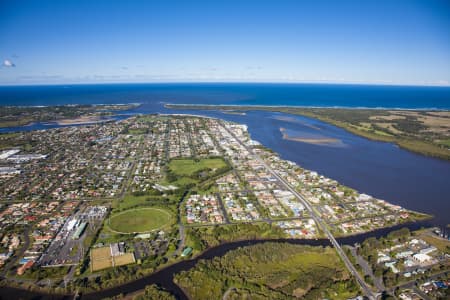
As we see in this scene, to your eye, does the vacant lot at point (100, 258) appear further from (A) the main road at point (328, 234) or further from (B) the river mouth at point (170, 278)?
(A) the main road at point (328, 234)

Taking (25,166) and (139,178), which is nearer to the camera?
(139,178)

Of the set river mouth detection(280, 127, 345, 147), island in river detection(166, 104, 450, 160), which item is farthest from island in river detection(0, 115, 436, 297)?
island in river detection(166, 104, 450, 160)

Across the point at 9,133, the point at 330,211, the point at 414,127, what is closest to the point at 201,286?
the point at 330,211

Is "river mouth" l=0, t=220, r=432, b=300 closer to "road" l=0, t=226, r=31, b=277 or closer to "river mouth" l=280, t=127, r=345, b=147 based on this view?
"road" l=0, t=226, r=31, b=277

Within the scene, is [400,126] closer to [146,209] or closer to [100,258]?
[146,209]

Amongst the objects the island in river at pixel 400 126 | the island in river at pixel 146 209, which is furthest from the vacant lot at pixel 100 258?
the island in river at pixel 400 126

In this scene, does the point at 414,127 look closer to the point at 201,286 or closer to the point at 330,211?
the point at 330,211

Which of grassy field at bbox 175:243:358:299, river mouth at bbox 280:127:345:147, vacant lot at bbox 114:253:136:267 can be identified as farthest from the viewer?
river mouth at bbox 280:127:345:147
